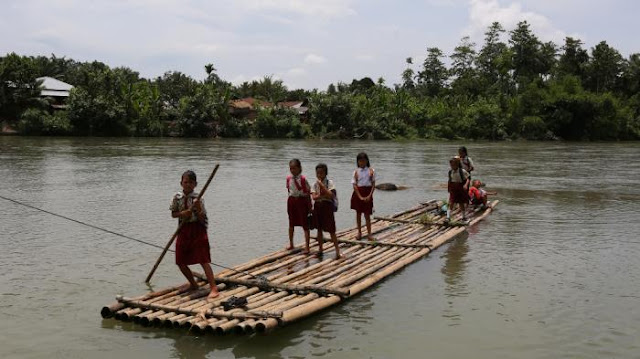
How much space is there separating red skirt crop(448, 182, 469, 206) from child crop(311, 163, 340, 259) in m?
3.64

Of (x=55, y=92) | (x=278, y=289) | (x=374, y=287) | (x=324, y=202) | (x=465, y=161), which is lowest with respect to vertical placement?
(x=374, y=287)

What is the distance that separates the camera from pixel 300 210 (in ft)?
26.9

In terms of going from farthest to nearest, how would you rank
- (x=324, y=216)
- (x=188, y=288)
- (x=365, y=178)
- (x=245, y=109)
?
(x=245, y=109), (x=365, y=178), (x=324, y=216), (x=188, y=288)

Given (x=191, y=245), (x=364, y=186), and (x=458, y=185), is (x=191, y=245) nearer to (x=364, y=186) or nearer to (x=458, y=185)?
(x=364, y=186)

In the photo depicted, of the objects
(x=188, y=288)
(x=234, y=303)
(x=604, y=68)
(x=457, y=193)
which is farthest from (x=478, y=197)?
(x=604, y=68)

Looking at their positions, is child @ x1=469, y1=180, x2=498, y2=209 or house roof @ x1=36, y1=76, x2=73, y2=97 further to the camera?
house roof @ x1=36, y1=76, x2=73, y2=97

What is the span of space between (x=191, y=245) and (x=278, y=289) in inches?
40.1

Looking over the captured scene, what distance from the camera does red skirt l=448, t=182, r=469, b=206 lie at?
11008 millimetres

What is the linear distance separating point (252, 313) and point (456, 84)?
226 ft

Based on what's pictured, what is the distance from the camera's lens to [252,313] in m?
5.48

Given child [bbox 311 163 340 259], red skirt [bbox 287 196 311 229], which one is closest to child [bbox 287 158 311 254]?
red skirt [bbox 287 196 311 229]

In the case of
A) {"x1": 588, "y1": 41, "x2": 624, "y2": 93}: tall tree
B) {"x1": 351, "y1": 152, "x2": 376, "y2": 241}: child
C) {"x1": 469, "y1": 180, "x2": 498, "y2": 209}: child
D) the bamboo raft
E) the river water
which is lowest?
the river water

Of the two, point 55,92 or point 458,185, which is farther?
point 55,92

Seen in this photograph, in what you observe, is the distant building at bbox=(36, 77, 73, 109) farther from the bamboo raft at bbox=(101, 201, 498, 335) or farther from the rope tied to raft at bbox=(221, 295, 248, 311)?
the rope tied to raft at bbox=(221, 295, 248, 311)
